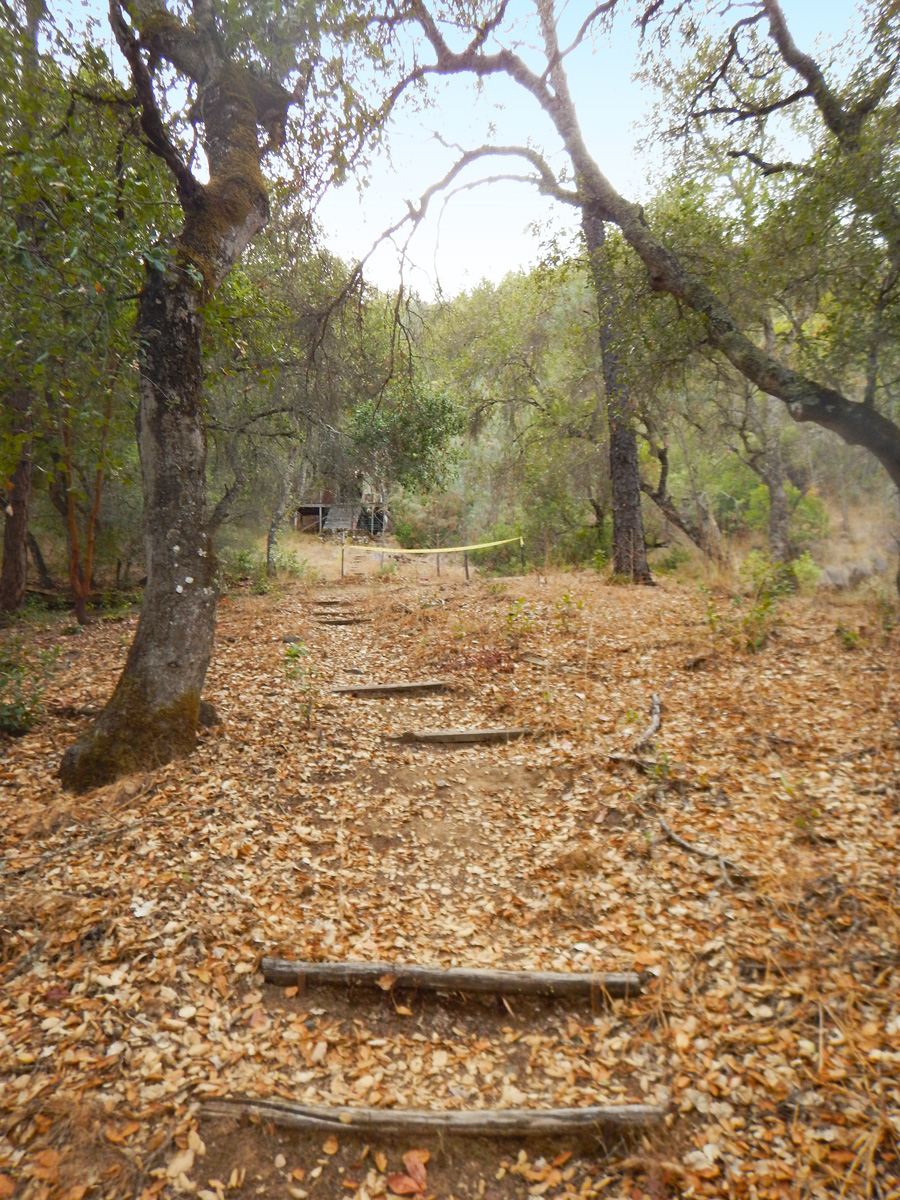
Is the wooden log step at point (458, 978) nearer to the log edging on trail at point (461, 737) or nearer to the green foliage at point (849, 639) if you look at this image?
the log edging on trail at point (461, 737)

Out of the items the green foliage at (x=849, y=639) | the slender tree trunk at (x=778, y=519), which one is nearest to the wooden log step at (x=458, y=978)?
the green foliage at (x=849, y=639)

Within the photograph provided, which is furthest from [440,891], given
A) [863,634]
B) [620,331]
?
[620,331]

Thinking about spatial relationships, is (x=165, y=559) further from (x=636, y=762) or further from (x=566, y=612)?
(x=566, y=612)

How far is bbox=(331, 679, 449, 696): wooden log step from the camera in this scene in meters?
7.15

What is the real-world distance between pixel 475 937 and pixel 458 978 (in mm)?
423

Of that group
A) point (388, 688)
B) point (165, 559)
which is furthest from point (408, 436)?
point (165, 559)

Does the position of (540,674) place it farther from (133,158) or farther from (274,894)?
(133,158)

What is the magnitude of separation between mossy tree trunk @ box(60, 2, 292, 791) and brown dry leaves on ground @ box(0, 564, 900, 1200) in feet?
1.25

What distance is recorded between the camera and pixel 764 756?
502cm

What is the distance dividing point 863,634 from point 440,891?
573 cm

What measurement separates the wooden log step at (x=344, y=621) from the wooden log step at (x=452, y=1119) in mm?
8381

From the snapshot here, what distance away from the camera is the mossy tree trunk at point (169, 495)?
191 inches

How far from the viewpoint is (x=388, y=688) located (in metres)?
7.22

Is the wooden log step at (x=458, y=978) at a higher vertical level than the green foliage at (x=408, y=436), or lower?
lower
